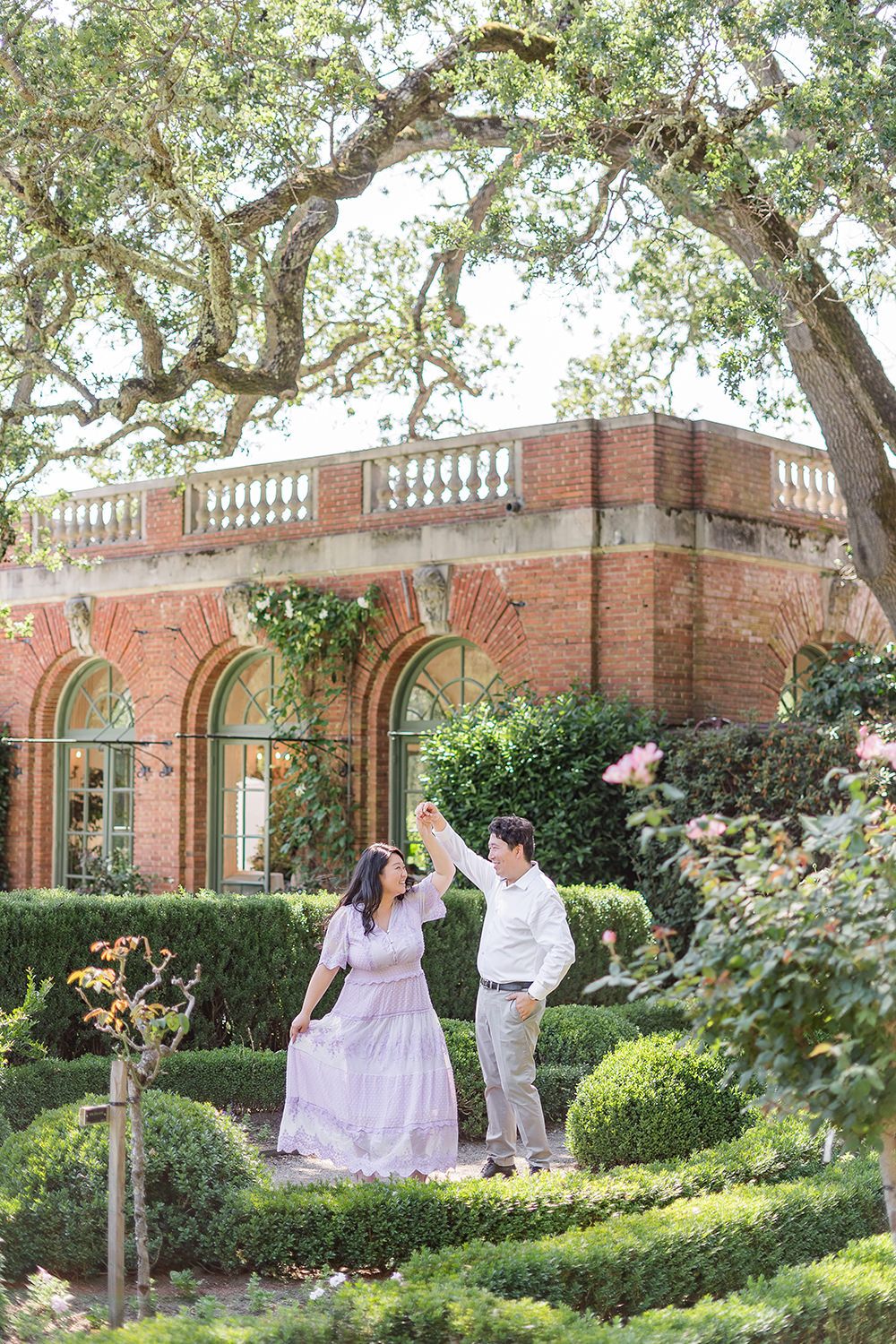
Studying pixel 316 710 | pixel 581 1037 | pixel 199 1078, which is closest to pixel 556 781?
pixel 581 1037

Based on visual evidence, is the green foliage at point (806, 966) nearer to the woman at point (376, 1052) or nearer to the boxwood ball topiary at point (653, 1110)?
the woman at point (376, 1052)

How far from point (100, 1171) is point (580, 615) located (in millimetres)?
8710

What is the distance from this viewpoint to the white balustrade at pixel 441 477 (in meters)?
14.5

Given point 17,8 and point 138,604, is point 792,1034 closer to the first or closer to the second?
point 17,8

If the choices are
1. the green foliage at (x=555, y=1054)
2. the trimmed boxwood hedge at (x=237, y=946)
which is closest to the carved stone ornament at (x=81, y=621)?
the trimmed boxwood hedge at (x=237, y=946)

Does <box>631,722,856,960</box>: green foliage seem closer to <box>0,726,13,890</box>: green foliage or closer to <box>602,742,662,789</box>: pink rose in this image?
<box>602,742,662,789</box>: pink rose

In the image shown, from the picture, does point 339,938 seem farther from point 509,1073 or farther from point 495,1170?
point 495,1170

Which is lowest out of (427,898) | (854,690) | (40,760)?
(427,898)

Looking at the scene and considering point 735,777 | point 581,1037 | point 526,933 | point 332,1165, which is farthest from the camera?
point 735,777

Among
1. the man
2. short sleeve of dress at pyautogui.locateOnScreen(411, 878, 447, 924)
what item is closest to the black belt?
the man

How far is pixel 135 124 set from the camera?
11227 millimetres

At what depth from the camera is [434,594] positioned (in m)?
14.7

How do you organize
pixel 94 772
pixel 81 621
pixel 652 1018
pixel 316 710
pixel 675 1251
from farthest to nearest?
pixel 94 772 < pixel 81 621 < pixel 316 710 < pixel 652 1018 < pixel 675 1251

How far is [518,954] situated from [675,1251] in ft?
6.34
